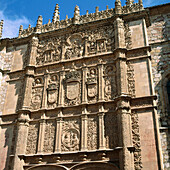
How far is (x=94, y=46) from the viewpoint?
13852 mm

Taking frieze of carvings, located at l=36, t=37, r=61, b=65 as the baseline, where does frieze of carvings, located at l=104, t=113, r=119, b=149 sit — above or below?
below

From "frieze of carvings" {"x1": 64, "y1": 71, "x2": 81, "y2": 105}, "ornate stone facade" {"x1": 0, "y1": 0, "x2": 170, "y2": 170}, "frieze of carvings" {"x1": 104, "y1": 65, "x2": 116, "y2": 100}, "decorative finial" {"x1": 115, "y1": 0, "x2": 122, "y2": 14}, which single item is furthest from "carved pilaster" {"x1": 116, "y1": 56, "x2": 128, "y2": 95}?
"decorative finial" {"x1": 115, "y1": 0, "x2": 122, "y2": 14}

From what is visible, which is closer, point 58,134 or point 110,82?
point 58,134

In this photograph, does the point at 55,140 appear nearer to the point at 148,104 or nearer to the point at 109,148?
the point at 109,148

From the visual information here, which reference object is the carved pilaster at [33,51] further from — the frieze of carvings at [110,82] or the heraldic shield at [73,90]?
the frieze of carvings at [110,82]

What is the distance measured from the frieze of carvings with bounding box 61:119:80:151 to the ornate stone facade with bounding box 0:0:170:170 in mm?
44

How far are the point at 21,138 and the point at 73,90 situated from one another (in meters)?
3.38

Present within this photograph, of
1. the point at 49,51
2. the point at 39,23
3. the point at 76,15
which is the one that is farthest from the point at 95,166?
the point at 39,23

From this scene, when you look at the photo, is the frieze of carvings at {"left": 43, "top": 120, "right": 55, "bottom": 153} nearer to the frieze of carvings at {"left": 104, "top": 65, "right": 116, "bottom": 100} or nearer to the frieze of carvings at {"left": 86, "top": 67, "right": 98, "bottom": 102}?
the frieze of carvings at {"left": 86, "top": 67, "right": 98, "bottom": 102}

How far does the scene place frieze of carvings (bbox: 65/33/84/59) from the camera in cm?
1405

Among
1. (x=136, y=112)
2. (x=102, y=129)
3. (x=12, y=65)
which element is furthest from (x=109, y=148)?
(x=12, y=65)

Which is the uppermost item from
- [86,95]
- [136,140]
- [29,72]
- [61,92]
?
[29,72]

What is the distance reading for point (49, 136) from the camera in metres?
12.3

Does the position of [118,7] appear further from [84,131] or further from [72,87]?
[84,131]
